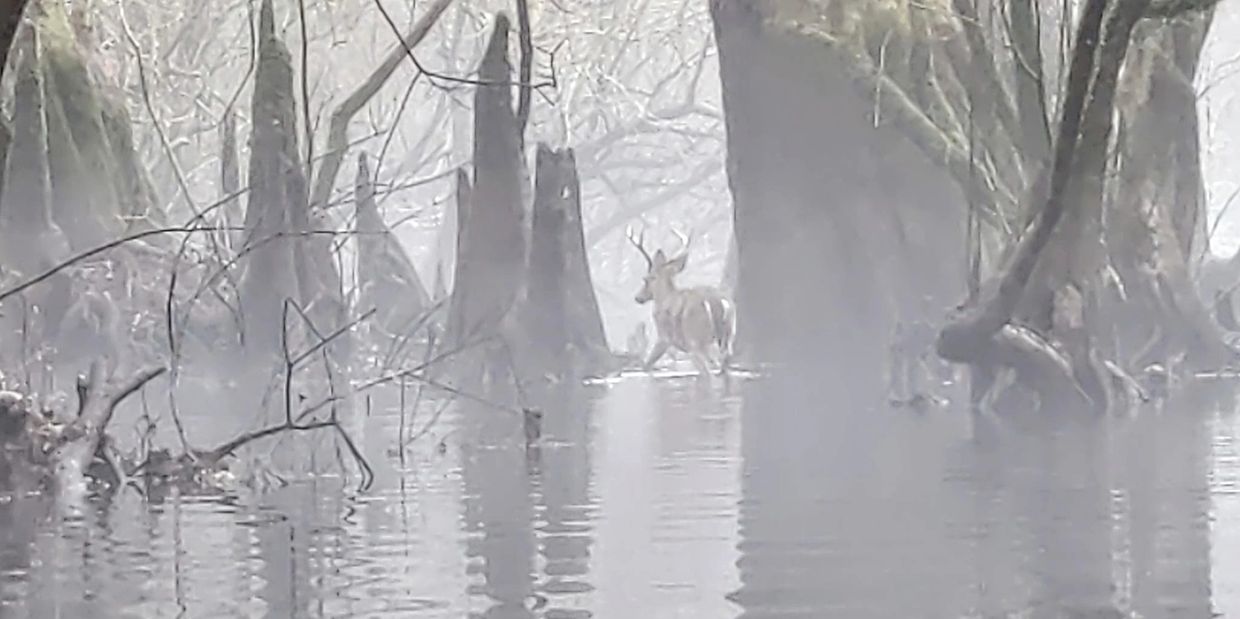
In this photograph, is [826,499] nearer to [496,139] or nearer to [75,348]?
[75,348]

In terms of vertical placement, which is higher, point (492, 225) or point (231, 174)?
point (231, 174)

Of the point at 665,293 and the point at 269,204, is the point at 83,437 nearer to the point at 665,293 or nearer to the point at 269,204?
the point at 269,204

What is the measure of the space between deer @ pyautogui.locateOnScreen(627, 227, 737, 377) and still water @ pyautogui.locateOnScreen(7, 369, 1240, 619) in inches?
484

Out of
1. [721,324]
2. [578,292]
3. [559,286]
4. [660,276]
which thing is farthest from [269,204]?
[660,276]

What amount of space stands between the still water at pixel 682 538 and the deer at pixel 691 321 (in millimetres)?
12298

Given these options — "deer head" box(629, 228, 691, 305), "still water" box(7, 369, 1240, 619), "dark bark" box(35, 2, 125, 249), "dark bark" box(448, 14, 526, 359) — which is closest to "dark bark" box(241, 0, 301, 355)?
"dark bark" box(35, 2, 125, 249)

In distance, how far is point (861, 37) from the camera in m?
19.8

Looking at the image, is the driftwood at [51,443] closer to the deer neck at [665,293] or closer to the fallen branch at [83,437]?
the fallen branch at [83,437]

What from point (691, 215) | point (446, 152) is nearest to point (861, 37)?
point (446, 152)

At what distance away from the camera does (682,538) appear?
20.2 feet


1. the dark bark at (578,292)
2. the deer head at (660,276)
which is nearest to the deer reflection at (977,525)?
the dark bark at (578,292)

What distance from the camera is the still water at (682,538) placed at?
498 centimetres

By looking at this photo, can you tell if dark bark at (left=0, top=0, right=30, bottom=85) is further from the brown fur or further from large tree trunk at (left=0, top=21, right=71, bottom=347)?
the brown fur

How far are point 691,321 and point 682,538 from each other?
16662 mm
